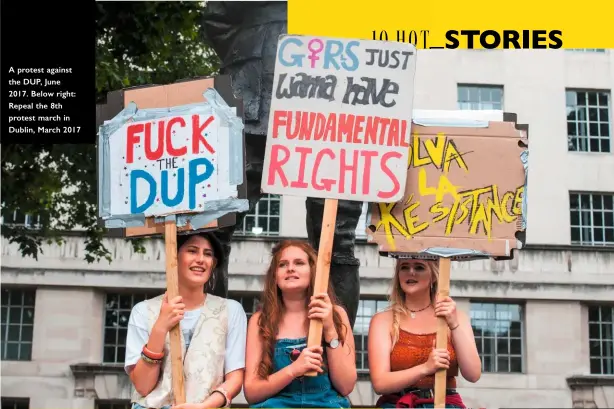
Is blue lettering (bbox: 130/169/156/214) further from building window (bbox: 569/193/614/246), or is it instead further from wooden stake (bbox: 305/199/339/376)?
building window (bbox: 569/193/614/246)

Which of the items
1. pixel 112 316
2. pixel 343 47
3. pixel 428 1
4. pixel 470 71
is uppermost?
pixel 470 71

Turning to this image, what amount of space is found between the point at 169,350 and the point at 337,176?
2.77 feet

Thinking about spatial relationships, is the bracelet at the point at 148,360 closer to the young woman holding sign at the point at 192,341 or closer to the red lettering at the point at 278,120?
the young woman holding sign at the point at 192,341

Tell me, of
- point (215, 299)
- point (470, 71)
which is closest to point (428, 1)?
point (215, 299)

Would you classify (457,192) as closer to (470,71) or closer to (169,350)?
(169,350)

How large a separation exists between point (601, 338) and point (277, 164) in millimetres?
9444

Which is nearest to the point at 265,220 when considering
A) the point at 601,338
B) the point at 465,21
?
the point at 601,338

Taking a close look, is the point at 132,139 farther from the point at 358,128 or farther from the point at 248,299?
the point at 248,299

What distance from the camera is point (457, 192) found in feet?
13.4

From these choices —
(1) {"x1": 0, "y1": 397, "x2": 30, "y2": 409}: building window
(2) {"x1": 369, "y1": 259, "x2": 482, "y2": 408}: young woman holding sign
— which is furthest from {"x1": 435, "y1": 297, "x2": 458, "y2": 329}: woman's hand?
(1) {"x1": 0, "y1": 397, "x2": 30, "y2": 409}: building window

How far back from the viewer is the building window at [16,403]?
43.1ft

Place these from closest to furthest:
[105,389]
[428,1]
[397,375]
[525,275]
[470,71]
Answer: [397,375] → [428,1] → [470,71] → [525,275] → [105,389]

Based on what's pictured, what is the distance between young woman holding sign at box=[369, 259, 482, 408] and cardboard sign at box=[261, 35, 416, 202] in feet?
1.21

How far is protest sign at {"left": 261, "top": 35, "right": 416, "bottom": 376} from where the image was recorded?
4012mm
